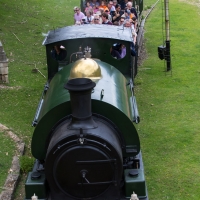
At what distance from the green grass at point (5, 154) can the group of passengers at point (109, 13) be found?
4.62m

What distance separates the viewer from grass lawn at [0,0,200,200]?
8672 millimetres

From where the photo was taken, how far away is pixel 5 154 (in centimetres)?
902

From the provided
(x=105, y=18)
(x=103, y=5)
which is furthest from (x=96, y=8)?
(x=105, y=18)

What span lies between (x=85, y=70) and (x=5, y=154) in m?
3.00

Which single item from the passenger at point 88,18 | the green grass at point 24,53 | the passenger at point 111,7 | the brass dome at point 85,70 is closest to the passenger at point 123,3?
the passenger at point 111,7

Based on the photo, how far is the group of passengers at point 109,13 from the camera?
13.5m

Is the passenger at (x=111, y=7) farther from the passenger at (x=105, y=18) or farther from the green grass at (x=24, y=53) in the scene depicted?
the green grass at (x=24, y=53)

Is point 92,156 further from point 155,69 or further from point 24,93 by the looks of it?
point 155,69

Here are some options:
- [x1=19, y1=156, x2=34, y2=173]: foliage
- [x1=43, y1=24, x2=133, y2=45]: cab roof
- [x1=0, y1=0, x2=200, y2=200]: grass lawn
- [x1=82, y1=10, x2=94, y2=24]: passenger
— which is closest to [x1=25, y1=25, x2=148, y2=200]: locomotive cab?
[x1=43, y1=24, x2=133, y2=45]: cab roof

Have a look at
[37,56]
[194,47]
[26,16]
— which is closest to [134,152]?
[37,56]

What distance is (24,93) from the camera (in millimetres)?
12500

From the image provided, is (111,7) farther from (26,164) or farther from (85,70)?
(85,70)

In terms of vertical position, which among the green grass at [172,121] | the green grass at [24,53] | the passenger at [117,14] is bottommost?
the green grass at [172,121]

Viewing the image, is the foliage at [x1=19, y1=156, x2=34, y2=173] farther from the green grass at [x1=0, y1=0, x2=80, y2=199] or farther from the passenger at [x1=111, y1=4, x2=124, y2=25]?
the passenger at [x1=111, y1=4, x2=124, y2=25]
